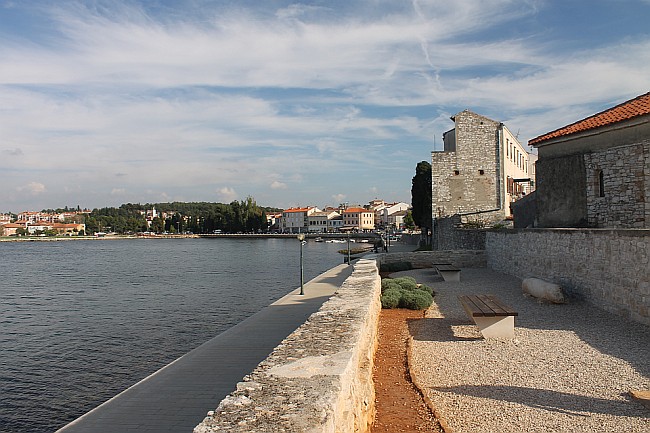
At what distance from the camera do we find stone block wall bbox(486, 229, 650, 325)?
33.0 feet

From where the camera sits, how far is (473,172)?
3288 centimetres

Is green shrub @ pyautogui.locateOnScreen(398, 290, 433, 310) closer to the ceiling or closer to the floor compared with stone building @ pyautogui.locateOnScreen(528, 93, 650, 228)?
closer to the floor

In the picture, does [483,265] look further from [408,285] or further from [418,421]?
[418,421]

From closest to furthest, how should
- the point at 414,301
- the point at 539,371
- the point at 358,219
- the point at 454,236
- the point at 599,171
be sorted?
the point at 539,371 → the point at 414,301 → the point at 599,171 → the point at 454,236 → the point at 358,219

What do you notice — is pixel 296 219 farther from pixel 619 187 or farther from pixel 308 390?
pixel 308 390

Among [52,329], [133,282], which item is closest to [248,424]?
[52,329]

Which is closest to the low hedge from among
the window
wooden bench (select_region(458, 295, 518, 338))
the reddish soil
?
the reddish soil

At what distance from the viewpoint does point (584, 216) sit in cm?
1844

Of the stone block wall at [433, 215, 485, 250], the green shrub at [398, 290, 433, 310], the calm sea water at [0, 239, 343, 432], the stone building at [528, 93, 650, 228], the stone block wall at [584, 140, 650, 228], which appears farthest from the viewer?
the stone block wall at [433, 215, 485, 250]

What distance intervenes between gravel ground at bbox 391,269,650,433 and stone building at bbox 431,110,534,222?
68.6 feet

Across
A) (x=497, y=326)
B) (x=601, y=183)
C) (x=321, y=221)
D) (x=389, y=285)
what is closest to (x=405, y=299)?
(x=389, y=285)

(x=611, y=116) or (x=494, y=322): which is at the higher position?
(x=611, y=116)

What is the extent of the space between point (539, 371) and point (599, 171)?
12364 mm

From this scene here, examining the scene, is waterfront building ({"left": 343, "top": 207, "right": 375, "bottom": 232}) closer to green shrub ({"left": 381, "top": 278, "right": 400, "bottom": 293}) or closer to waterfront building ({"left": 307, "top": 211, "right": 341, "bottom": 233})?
waterfront building ({"left": 307, "top": 211, "right": 341, "bottom": 233})
